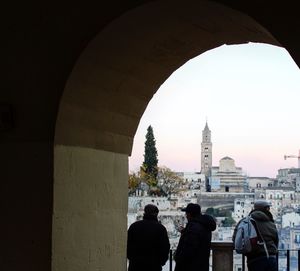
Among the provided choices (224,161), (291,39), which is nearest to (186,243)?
(291,39)

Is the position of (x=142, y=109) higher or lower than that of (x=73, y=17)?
lower

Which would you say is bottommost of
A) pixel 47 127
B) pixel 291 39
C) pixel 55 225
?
pixel 55 225

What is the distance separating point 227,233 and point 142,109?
4055 mm

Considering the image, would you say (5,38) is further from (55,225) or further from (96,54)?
(55,225)

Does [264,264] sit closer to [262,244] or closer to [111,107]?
[262,244]

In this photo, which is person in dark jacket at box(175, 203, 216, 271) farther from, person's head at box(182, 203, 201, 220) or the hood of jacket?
the hood of jacket

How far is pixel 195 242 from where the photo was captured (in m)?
5.37

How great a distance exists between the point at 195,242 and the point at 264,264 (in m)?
0.70

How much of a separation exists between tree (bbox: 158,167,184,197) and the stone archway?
932 centimetres

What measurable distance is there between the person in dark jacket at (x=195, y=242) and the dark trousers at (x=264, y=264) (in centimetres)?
45

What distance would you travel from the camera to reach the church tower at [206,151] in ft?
51.4

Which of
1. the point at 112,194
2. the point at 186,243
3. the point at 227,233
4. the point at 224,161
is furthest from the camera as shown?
the point at 224,161

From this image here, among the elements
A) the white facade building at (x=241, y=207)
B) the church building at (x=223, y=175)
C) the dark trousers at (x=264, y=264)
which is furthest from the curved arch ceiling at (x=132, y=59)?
the church building at (x=223, y=175)

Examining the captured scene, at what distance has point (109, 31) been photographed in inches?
120
